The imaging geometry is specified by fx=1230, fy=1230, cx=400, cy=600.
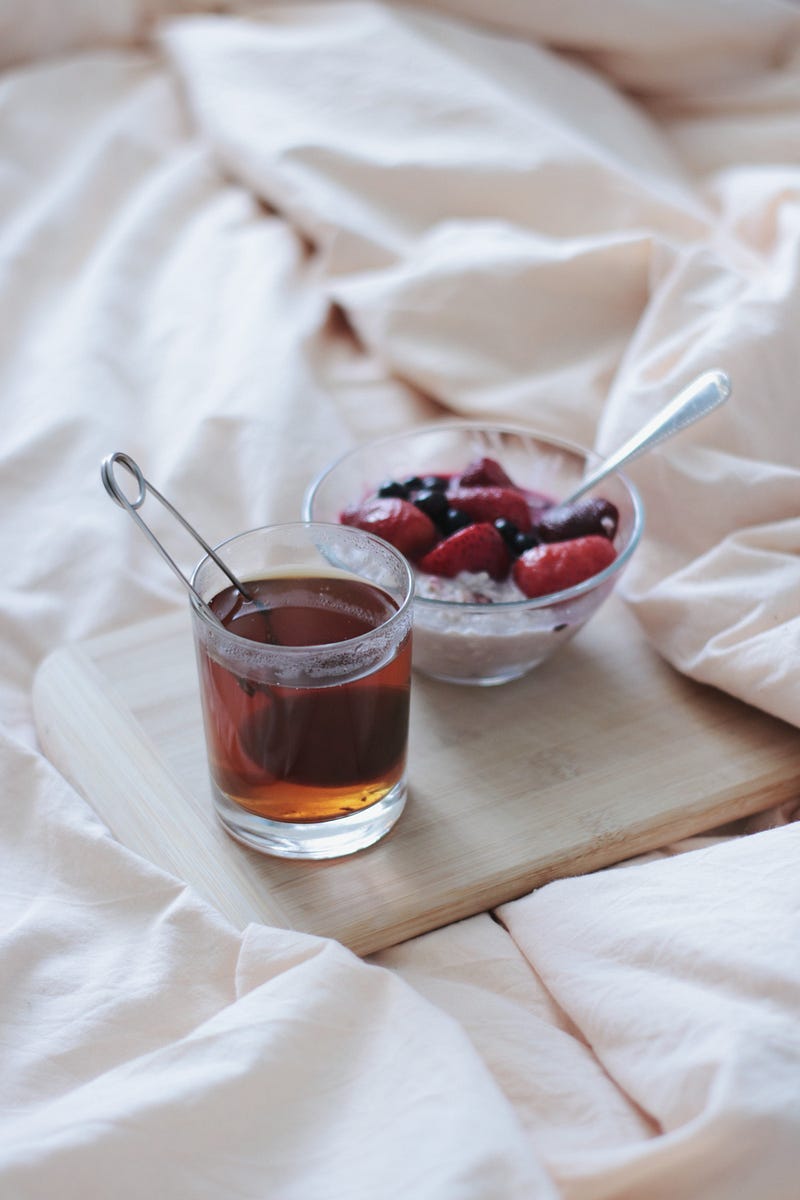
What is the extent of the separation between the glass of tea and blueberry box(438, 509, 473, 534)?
132mm

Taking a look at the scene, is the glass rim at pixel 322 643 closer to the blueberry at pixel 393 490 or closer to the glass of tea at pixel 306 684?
the glass of tea at pixel 306 684

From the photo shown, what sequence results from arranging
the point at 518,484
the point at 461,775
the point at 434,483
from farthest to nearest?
the point at 518,484, the point at 434,483, the point at 461,775

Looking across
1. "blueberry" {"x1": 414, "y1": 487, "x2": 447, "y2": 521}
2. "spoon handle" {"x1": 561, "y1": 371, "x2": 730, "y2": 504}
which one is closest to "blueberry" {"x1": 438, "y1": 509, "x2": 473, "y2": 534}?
"blueberry" {"x1": 414, "y1": 487, "x2": 447, "y2": 521}

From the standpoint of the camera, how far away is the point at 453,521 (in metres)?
0.90

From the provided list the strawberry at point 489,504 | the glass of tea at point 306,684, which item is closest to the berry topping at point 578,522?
the strawberry at point 489,504

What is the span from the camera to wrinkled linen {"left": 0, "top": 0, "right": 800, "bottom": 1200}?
23.4 inches

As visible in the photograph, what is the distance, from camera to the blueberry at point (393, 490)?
0.95 m

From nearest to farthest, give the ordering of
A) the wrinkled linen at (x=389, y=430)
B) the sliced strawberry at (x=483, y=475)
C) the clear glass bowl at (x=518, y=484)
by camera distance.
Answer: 1. the wrinkled linen at (x=389, y=430)
2. the clear glass bowl at (x=518, y=484)
3. the sliced strawberry at (x=483, y=475)

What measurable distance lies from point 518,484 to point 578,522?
0.16 metres

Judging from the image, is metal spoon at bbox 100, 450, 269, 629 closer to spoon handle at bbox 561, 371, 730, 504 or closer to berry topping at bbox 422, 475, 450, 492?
berry topping at bbox 422, 475, 450, 492

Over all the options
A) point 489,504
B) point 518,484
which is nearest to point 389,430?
point 518,484

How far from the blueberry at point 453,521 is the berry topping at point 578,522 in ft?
0.22

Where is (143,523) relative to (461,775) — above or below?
above

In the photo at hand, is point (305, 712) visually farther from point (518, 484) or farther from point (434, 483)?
point (518, 484)
